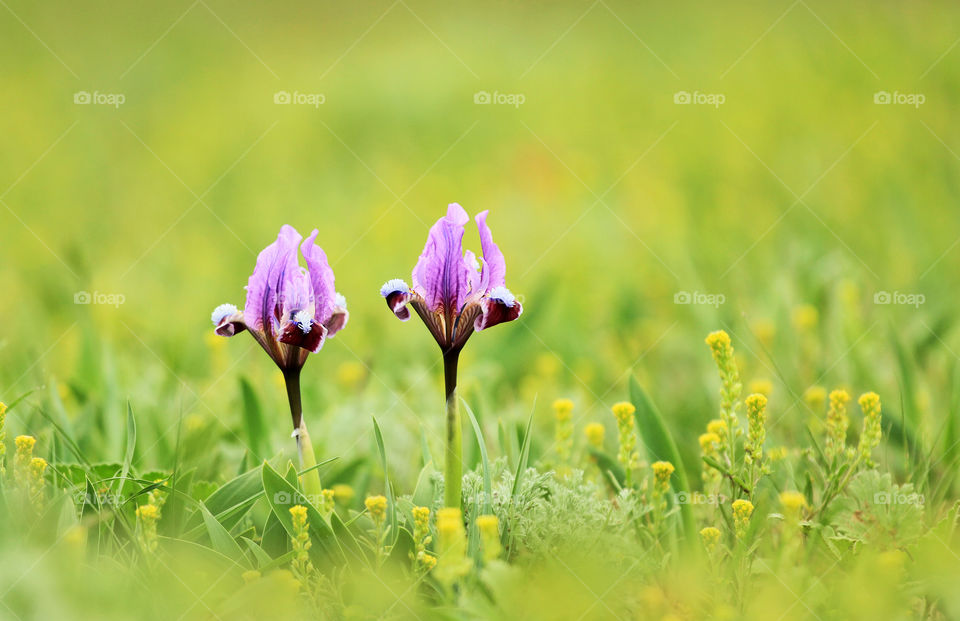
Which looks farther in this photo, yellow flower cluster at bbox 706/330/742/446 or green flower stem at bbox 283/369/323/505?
yellow flower cluster at bbox 706/330/742/446

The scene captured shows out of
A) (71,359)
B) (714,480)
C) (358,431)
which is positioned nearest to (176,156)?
(71,359)

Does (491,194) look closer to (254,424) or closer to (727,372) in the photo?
(254,424)
